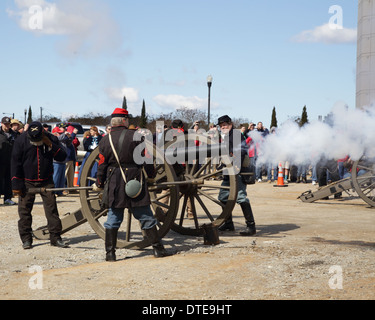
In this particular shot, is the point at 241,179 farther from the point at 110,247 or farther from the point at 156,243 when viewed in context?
the point at 110,247

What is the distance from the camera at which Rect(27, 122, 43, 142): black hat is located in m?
6.99

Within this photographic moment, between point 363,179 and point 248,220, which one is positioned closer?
point 248,220

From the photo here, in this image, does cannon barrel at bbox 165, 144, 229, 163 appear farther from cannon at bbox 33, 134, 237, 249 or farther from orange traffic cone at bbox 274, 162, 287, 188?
orange traffic cone at bbox 274, 162, 287, 188

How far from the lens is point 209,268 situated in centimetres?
559

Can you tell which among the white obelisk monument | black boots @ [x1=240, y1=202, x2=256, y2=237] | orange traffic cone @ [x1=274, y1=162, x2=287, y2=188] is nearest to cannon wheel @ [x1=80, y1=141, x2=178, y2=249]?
black boots @ [x1=240, y1=202, x2=256, y2=237]

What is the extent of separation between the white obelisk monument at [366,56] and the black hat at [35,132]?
6134mm

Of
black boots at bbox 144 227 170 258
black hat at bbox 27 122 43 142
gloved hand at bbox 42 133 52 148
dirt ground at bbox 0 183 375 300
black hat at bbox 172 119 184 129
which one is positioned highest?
black hat at bbox 172 119 184 129

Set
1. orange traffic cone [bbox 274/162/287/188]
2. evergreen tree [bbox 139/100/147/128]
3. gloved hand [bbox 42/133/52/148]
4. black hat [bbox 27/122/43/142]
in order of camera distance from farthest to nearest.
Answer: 1. evergreen tree [bbox 139/100/147/128]
2. orange traffic cone [bbox 274/162/287/188]
3. gloved hand [bbox 42/133/52/148]
4. black hat [bbox 27/122/43/142]

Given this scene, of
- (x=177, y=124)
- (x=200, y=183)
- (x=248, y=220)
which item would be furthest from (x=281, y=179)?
(x=200, y=183)

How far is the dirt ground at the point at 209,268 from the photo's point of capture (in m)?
4.72

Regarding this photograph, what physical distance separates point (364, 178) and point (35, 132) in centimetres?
687

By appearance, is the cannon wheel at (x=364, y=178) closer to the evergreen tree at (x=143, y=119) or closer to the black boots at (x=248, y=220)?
the black boots at (x=248, y=220)

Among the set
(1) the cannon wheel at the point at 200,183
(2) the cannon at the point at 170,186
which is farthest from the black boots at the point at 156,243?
(1) the cannon wheel at the point at 200,183

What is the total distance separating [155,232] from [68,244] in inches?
59.3
